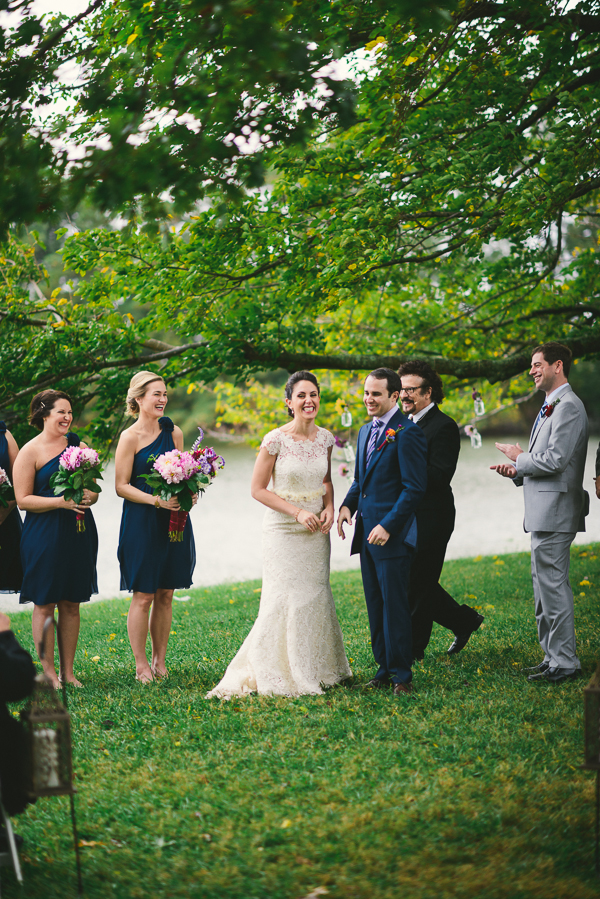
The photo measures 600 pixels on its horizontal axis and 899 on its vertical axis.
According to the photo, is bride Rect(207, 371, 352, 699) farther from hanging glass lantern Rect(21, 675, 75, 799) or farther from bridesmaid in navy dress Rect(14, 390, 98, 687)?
hanging glass lantern Rect(21, 675, 75, 799)

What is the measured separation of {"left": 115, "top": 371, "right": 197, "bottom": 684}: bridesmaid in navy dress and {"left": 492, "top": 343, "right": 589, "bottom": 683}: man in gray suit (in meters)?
2.69

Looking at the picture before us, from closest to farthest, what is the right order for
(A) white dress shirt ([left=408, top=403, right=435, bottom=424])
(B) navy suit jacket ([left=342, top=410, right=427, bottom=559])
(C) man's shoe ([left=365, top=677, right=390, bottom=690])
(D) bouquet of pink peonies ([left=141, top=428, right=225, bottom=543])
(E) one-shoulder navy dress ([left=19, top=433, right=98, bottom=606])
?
1. (B) navy suit jacket ([left=342, top=410, right=427, bottom=559])
2. (C) man's shoe ([left=365, top=677, right=390, bottom=690])
3. (D) bouquet of pink peonies ([left=141, top=428, right=225, bottom=543])
4. (E) one-shoulder navy dress ([left=19, top=433, right=98, bottom=606])
5. (A) white dress shirt ([left=408, top=403, right=435, bottom=424])

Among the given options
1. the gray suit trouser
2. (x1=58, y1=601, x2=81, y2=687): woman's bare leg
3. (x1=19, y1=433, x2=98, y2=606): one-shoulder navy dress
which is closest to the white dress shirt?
the gray suit trouser

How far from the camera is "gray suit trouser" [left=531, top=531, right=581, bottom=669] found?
5426mm

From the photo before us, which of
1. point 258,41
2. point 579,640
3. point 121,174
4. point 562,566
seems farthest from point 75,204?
point 579,640

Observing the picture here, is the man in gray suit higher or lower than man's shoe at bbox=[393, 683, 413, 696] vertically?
higher

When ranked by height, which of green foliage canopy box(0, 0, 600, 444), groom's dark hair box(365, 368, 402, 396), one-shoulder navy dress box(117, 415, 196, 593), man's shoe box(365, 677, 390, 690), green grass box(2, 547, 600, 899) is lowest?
man's shoe box(365, 677, 390, 690)

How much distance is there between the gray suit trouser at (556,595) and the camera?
543 cm

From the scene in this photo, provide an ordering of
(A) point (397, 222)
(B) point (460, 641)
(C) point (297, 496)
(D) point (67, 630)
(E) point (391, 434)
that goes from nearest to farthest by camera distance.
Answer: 1. (E) point (391, 434)
2. (C) point (297, 496)
3. (D) point (67, 630)
4. (B) point (460, 641)
5. (A) point (397, 222)

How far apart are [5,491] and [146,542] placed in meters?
1.25

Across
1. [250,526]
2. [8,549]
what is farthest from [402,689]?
[250,526]

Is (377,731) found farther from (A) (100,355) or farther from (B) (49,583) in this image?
(A) (100,355)

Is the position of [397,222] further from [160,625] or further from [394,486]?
[160,625]

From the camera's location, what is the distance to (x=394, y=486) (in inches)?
211
